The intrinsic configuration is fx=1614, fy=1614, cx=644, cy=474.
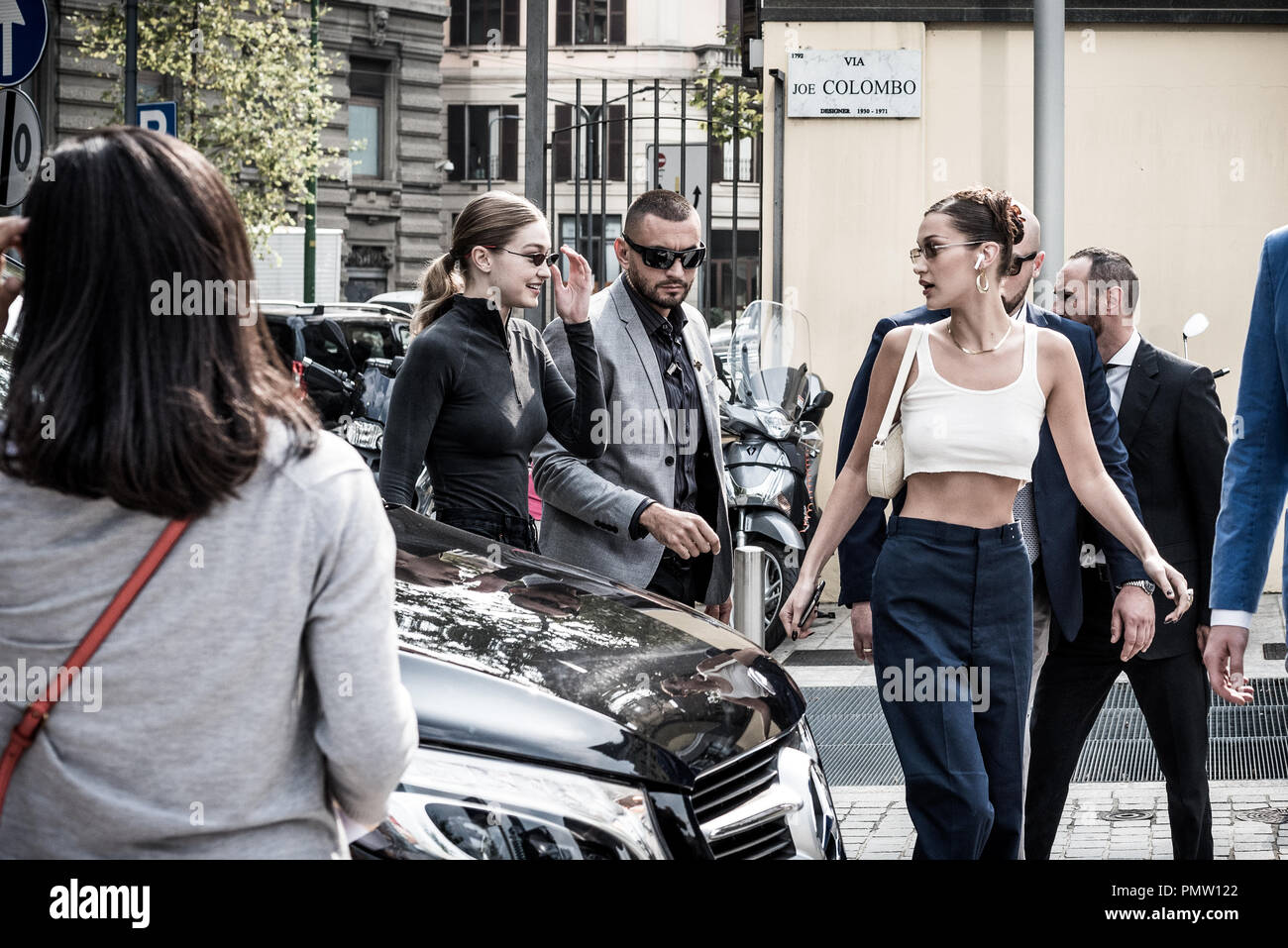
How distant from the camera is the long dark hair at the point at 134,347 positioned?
1.81 m

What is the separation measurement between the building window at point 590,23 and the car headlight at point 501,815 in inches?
1606

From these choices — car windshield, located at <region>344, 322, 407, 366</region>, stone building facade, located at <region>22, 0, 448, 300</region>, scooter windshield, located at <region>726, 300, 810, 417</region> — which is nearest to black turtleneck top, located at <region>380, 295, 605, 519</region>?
scooter windshield, located at <region>726, 300, 810, 417</region>

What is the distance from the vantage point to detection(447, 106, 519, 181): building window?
4153 cm

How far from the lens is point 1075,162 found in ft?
33.6

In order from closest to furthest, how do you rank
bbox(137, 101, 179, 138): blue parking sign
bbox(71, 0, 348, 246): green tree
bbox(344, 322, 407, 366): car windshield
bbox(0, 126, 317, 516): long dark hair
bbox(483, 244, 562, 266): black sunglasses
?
1. bbox(0, 126, 317, 516): long dark hair
2. bbox(483, 244, 562, 266): black sunglasses
3. bbox(137, 101, 179, 138): blue parking sign
4. bbox(344, 322, 407, 366): car windshield
5. bbox(71, 0, 348, 246): green tree

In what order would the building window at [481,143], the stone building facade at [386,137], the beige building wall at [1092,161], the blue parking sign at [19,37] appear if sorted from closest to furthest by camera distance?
the blue parking sign at [19,37], the beige building wall at [1092,161], the stone building facade at [386,137], the building window at [481,143]

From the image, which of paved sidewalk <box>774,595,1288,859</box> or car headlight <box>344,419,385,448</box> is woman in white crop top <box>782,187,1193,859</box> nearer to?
paved sidewalk <box>774,595,1288,859</box>

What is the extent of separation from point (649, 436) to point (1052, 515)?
1.18 m

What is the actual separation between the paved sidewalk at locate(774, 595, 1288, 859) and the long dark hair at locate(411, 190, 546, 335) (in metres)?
2.15

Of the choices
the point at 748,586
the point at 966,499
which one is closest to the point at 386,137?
the point at 748,586

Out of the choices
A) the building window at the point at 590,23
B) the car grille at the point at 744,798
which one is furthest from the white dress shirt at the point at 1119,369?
the building window at the point at 590,23

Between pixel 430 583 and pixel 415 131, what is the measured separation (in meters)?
36.4

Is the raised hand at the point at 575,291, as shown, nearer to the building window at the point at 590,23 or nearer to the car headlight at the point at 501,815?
the car headlight at the point at 501,815

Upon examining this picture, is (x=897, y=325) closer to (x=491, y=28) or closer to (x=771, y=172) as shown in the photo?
(x=771, y=172)
